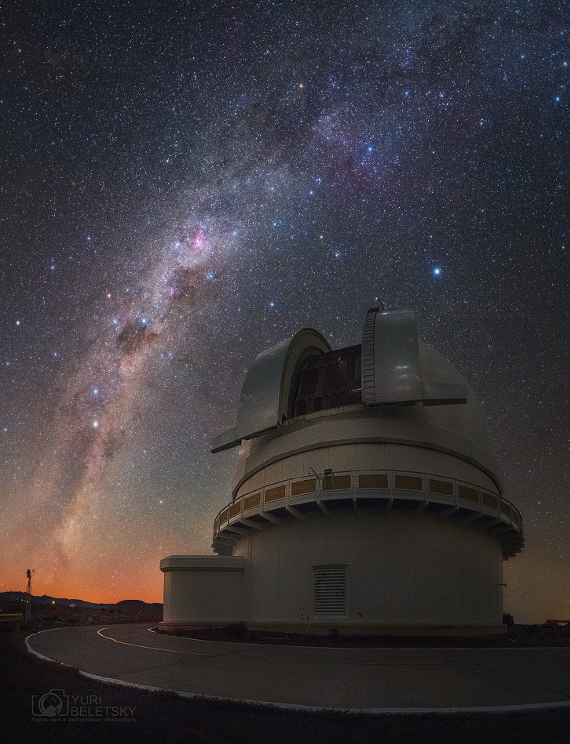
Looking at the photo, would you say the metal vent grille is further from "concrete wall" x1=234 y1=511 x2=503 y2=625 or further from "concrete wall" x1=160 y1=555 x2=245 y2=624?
"concrete wall" x1=160 y1=555 x2=245 y2=624

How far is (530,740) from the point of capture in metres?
5.99

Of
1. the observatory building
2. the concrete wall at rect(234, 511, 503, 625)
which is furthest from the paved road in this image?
the observatory building

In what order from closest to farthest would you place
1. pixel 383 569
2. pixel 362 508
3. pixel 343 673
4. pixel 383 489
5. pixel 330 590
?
pixel 343 673 < pixel 383 489 < pixel 383 569 < pixel 330 590 < pixel 362 508

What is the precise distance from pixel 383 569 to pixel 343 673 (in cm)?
1013

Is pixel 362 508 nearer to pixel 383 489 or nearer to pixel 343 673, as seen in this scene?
pixel 383 489

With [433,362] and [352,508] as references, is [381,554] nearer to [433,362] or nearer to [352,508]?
[352,508]

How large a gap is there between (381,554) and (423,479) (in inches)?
114

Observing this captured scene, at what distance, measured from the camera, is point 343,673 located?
33.6ft

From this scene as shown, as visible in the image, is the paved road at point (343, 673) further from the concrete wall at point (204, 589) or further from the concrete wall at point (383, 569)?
the concrete wall at point (204, 589)

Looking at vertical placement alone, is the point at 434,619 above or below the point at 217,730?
below

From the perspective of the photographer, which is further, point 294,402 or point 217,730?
point 294,402

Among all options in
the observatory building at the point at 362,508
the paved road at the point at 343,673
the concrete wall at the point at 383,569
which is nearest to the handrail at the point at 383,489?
the observatory building at the point at 362,508

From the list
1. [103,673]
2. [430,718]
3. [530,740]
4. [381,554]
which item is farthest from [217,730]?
[381,554]

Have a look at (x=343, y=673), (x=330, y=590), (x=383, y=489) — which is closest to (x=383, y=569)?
(x=330, y=590)
